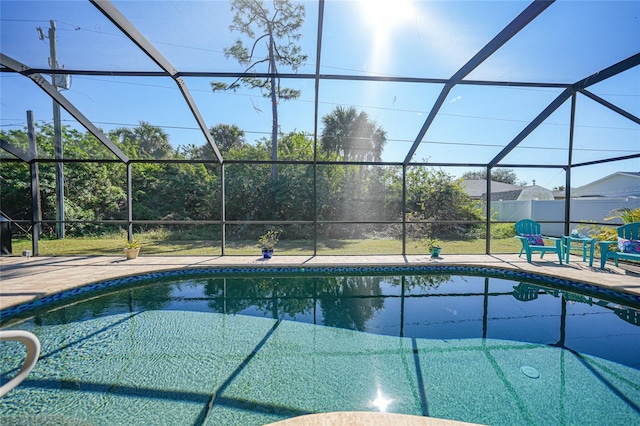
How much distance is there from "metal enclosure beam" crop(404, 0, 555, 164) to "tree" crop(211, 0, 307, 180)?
8.54ft

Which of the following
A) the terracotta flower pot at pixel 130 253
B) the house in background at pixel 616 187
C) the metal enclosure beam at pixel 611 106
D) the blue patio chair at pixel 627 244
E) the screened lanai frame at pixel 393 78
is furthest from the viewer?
the house in background at pixel 616 187

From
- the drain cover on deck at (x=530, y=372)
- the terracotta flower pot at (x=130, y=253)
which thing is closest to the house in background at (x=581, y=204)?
the drain cover on deck at (x=530, y=372)

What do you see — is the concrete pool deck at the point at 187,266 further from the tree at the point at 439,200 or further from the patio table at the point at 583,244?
the tree at the point at 439,200

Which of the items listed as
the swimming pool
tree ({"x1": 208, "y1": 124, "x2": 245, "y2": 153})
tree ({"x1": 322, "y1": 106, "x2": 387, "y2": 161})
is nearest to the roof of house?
tree ({"x1": 322, "y1": 106, "x2": 387, "y2": 161})

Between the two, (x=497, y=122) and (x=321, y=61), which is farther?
(x=497, y=122)

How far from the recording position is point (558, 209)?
10523 mm

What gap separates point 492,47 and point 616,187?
10.4 m

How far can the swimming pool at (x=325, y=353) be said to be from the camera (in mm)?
2143

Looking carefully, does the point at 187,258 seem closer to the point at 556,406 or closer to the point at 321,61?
the point at 321,61

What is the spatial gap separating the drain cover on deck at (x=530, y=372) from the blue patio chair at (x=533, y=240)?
4011 millimetres

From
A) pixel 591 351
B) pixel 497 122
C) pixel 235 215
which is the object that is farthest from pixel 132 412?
pixel 235 215

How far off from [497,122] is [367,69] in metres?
3.32

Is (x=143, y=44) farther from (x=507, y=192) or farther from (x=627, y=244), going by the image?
(x=507, y=192)

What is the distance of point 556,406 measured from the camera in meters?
2.17
